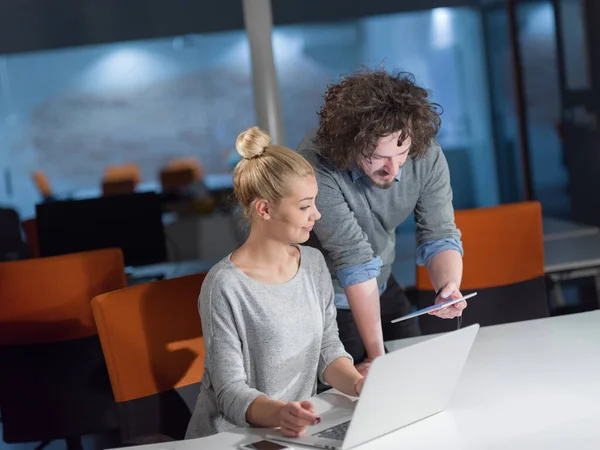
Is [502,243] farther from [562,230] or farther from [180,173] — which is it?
[180,173]

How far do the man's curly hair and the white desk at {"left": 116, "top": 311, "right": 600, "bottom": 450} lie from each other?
561mm

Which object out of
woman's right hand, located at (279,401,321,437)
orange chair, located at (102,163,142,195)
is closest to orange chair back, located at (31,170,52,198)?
A: orange chair, located at (102,163,142,195)

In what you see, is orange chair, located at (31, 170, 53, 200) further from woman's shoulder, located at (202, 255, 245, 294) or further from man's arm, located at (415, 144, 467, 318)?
woman's shoulder, located at (202, 255, 245, 294)

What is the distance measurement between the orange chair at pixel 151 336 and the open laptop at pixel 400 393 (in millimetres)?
624

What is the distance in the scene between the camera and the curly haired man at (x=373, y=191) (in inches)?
83.1

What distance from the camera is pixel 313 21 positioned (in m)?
6.98

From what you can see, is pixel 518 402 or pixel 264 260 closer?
pixel 518 402

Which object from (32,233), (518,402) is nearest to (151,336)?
(518,402)

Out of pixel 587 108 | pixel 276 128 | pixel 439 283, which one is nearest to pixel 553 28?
pixel 587 108

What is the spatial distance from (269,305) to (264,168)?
31cm

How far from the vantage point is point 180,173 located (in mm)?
7148

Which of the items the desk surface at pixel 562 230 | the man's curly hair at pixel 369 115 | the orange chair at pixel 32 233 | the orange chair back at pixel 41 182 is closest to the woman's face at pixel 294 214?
the man's curly hair at pixel 369 115

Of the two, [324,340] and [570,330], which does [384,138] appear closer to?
[324,340]

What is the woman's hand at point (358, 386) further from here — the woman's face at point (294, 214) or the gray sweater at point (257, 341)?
the woman's face at point (294, 214)
